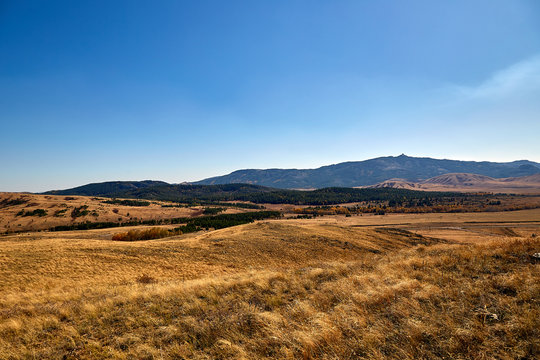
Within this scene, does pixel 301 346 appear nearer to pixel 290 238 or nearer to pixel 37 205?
pixel 290 238

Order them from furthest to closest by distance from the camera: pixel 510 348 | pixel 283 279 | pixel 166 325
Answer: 1. pixel 283 279
2. pixel 166 325
3. pixel 510 348

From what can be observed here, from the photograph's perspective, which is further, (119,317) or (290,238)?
(290,238)

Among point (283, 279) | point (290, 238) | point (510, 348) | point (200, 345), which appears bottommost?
point (290, 238)

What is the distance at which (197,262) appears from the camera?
18.6 metres

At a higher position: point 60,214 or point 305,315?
point 60,214

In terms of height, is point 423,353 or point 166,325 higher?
point 423,353

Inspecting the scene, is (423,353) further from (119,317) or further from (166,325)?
(119,317)

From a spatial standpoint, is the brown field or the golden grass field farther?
the brown field

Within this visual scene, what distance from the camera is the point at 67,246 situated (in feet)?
63.1

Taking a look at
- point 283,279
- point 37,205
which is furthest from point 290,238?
point 37,205

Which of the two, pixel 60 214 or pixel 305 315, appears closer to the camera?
pixel 305 315

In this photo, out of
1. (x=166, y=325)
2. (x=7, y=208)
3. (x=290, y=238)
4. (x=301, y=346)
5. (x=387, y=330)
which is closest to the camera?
(x=301, y=346)

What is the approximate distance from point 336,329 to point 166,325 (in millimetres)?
5142

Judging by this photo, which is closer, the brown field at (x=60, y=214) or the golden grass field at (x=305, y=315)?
the golden grass field at (x=305, y=315)
